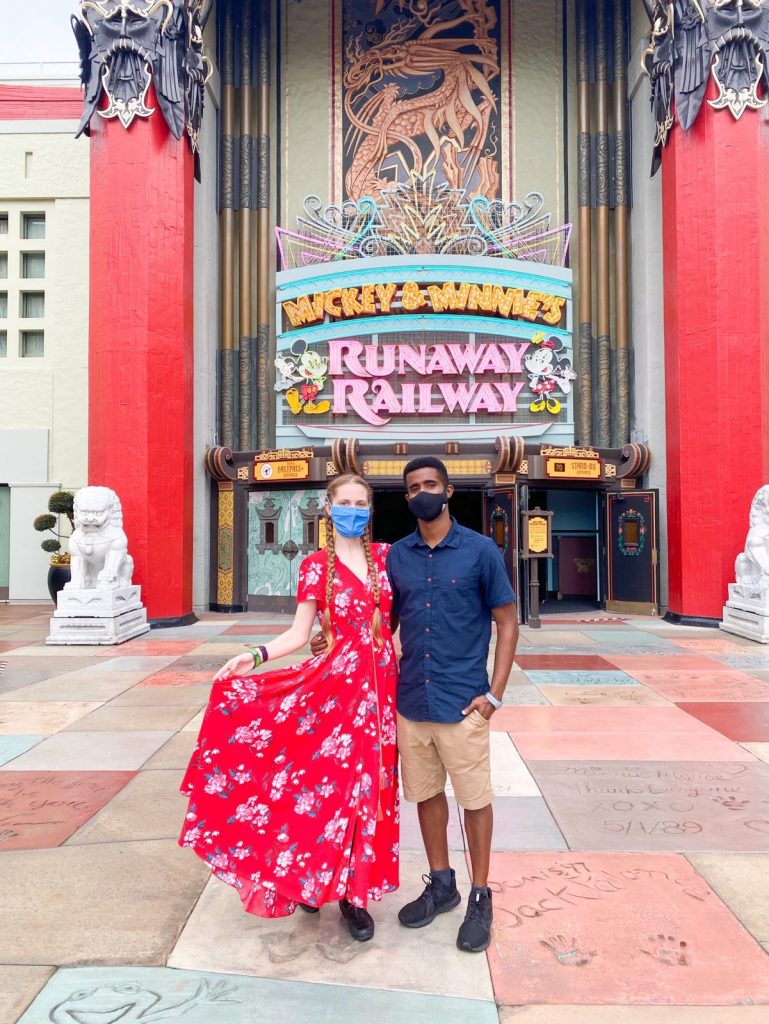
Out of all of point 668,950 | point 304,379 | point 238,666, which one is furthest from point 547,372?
Answer: point 668,950

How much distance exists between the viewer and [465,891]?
335 centimetres

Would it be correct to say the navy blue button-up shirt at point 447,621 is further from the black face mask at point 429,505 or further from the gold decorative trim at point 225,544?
the gold decorative trim at point 225,544

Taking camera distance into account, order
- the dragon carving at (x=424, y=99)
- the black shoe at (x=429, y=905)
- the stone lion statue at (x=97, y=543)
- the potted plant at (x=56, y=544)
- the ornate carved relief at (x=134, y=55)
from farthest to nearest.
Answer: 1. the dragon carving at (x=424, y=99)
2. the potted plant at (x=56, y=544)
3. the ornate carved relief at (x=134, y=55)
4. the stone lion statue at (x=97, y=543)
5. the black shoe at (x=429, y=905)

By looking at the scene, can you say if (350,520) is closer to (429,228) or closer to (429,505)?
(429,505)

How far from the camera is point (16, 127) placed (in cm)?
1689

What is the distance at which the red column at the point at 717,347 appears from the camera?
12.8 meters

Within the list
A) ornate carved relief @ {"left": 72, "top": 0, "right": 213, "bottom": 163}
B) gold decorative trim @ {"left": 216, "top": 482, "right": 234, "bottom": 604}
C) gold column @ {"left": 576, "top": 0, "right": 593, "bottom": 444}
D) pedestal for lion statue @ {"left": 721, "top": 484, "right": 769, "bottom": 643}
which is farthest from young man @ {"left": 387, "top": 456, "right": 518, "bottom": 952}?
gold column @ {"left": 576, "top": 0, "right": 593, "bottom": 444}

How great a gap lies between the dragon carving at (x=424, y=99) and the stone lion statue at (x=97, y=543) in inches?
382

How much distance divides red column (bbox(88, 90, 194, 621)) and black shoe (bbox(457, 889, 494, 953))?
11037 millimetres

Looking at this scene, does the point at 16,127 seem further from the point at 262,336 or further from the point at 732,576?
the point at 732,576

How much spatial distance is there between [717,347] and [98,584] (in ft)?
37.0

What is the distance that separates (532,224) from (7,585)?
14.7 m

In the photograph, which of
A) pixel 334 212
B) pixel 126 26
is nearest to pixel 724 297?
pixel 334 212

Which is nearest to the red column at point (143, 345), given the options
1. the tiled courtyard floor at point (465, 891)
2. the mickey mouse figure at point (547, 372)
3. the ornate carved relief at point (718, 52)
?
the tiled courtyard floor at point (465, 891)
